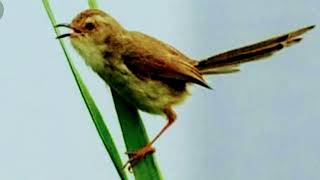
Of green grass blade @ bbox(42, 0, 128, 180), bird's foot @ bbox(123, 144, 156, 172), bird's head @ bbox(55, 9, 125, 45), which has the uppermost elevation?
bird's head @ bbox(55, 9, 125, 45)

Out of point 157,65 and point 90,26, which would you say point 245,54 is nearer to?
point 157,65

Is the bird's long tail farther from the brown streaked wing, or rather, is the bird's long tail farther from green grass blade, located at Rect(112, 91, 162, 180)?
green grass blade, located at Rect(112, 91, 162, 180)

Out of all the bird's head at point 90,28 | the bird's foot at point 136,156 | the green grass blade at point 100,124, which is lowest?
the bird's foot at point 136,156

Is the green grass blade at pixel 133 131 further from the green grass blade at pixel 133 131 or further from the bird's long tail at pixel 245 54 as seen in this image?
the bird's long tail at pixel 245 54

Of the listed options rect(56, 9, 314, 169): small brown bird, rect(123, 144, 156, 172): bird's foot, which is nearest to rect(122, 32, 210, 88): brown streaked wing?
rect(56, 9, 314, 169): small brown bird

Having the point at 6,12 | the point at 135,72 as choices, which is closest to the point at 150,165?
the point at 135,72

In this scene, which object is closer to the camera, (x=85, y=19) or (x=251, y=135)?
(x=85, y=19)

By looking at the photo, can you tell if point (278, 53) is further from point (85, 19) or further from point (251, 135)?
point (85, 19)

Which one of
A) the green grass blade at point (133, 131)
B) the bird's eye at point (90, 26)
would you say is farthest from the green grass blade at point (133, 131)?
the bird's eye at point (90, 26)
